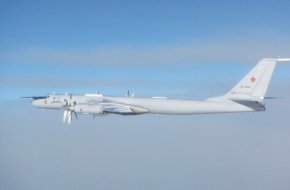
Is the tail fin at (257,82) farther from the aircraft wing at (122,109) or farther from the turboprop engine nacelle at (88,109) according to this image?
Result: the turboprop engine nacelle at (88,109)

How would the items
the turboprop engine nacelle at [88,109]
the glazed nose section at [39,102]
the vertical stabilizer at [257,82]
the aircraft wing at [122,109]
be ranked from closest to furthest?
1. the vertical stabilizer at [257,82]
2. the aircraft wing at [122,109]
3. the turboprop engine nacelle at [88,109]
4. the glazed nose section at [39,102]

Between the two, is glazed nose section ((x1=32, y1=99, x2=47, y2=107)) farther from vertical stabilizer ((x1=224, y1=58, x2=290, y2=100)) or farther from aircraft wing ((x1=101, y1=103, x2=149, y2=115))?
vertical stabilizer ((x1=224, y1=58, x2=290, y2=100))

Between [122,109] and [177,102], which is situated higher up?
[177,102]

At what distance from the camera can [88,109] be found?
43.1 m

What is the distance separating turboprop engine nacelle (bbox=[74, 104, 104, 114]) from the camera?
4278 cm

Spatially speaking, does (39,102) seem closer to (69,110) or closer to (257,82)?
(69,110)

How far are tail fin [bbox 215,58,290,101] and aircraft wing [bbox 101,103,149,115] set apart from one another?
10605 millimetres

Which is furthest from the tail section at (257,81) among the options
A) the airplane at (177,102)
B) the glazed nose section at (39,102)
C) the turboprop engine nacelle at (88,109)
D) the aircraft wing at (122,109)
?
the glazed nose section at (39,102)

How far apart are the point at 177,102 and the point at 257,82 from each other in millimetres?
9048

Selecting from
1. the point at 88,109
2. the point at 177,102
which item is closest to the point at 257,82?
the point at 177,102

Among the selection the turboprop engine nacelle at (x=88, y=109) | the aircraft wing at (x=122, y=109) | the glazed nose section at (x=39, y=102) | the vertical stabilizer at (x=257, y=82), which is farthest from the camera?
the glazed nose section at (x=39, y=102)

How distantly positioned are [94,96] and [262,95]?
18.2 metres

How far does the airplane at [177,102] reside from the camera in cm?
3722

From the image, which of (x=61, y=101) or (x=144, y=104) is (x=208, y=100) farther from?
(x=61, y=101)
